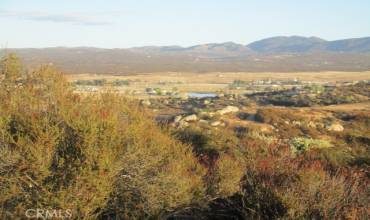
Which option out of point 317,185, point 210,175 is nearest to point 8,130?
point 210,175

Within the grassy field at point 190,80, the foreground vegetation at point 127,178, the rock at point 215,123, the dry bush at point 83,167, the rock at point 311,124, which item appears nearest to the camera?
the dry bush at point 83,167

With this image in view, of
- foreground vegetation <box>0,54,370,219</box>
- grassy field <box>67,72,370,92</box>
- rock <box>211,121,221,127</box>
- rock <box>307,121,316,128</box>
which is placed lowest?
grassy field <box>67,72,370,92</box>

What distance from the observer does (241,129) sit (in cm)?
3284

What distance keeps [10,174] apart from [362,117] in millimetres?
32945

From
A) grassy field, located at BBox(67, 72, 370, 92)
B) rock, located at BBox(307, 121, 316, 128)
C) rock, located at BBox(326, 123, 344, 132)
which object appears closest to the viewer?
rock, located at BBox(326, 123, 344, 132)

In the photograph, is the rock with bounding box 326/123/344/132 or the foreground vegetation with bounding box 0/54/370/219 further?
the rock with bounding box 326/123/344/132

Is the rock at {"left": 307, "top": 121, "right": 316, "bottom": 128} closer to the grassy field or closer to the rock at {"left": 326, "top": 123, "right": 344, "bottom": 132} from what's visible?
the rock at {"left": 326, "top": 123, "right": 344, "bottom": 132}

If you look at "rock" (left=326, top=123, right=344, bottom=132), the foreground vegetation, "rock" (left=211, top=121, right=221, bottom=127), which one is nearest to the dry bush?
the foreground vegetation

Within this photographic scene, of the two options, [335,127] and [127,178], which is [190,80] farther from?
[127,178]

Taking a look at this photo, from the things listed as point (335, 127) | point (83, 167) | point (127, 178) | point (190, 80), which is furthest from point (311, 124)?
point (190, 80)

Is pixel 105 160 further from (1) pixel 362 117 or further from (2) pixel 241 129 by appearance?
(1) pixel 362 117

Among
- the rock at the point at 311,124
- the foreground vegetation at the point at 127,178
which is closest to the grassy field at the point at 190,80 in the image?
the rock at the point at 311,124

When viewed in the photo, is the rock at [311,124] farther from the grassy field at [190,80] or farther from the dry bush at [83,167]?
the grassy field at [190,80]

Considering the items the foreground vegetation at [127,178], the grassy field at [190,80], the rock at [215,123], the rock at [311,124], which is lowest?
the grassy field at [190,80]
